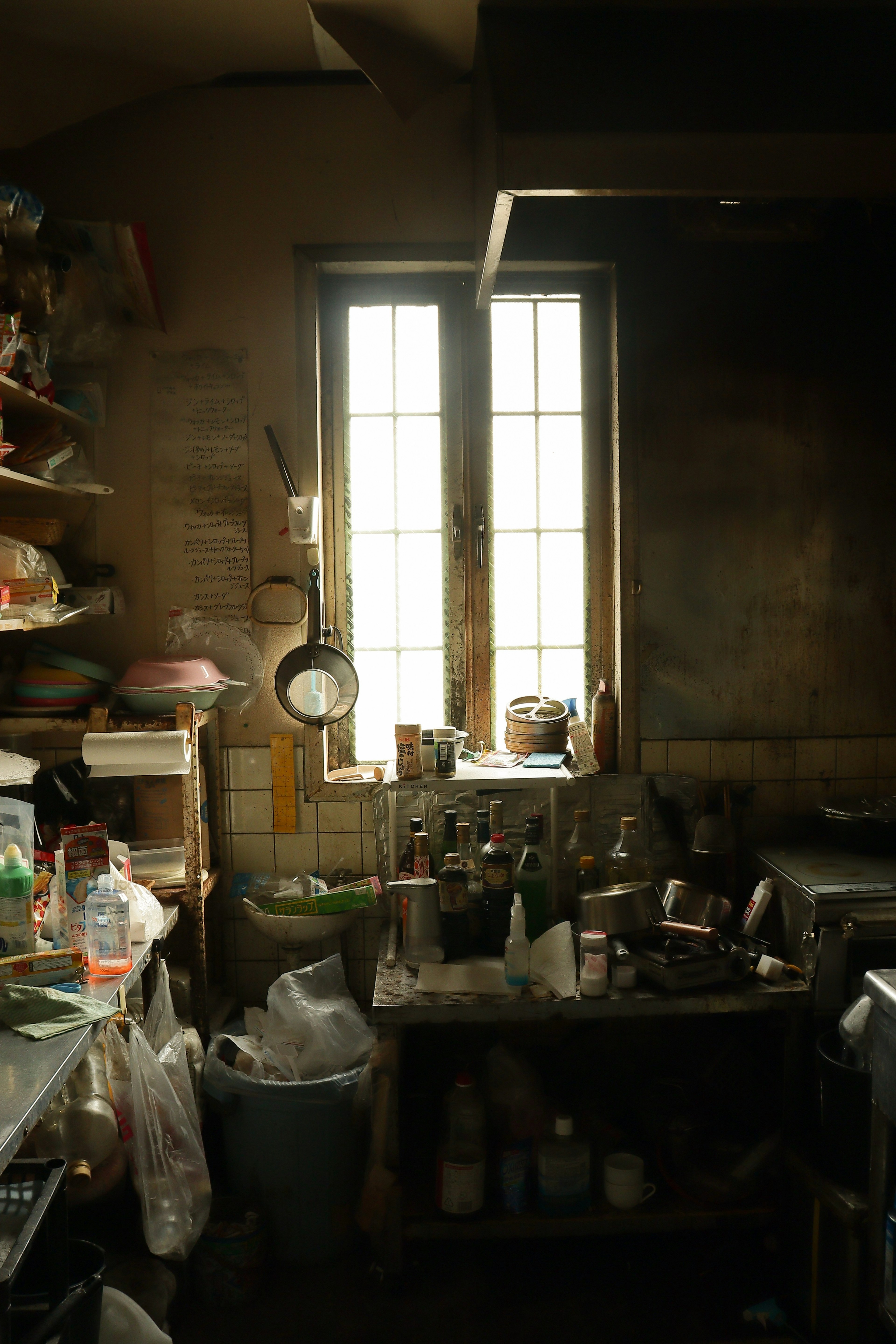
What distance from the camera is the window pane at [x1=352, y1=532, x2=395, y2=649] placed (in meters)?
2.88

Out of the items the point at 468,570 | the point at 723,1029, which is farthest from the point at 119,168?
the point at 723,1029

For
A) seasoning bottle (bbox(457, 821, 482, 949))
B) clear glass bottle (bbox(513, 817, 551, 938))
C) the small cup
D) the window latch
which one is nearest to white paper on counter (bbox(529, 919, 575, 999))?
clear glass bottle (bbox(513, 817, 551, 938))

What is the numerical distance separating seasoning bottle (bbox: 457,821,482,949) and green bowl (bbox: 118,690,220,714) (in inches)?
32.1

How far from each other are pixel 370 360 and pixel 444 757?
4.28 feet

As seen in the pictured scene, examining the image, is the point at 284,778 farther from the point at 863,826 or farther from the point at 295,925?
the point at 863,826

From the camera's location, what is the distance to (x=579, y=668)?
293 centimetres

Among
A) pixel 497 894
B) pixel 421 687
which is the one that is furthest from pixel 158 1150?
pixel 421 687

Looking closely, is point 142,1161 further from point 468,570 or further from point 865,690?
point 865,690

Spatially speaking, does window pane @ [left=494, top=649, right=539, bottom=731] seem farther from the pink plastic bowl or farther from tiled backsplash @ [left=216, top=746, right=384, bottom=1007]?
the pink plastic bowl

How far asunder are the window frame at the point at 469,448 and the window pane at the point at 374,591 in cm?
5

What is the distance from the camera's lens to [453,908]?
90.4 inches

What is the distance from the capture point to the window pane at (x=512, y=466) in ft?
9.43

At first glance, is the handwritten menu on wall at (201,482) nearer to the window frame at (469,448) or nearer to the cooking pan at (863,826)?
the window frame at (469,448)

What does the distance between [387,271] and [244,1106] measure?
7.89 feet
